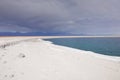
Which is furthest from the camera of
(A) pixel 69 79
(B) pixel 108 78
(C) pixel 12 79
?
(B) pixel 108 78

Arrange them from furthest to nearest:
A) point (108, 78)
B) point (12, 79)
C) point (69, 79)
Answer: point (108, 78)
point (69, 79)
point (12, 79)

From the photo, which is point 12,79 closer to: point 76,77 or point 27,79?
point 27,79

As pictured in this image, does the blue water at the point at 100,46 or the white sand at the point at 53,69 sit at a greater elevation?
the white sand at the point at 53,69

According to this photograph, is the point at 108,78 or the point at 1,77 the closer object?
the point at 1,77

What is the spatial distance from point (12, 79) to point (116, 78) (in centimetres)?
742

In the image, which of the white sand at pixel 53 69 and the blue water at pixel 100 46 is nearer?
the white sand at pixel 53 69

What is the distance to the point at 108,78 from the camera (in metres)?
8.67

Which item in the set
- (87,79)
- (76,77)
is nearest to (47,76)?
(76,77)

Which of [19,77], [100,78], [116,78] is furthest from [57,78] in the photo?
[116,78]

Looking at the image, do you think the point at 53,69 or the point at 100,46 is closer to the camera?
the point at 53,69

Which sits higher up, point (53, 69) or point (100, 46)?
point (53, 69)

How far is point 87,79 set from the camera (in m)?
8.29

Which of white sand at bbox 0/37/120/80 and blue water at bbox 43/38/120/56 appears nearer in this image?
white sand at bbox 0/37/120/80

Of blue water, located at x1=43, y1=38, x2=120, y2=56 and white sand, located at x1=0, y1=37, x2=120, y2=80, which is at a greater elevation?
white sand, located at x1=0, y1=37, x2=120, y2=80
